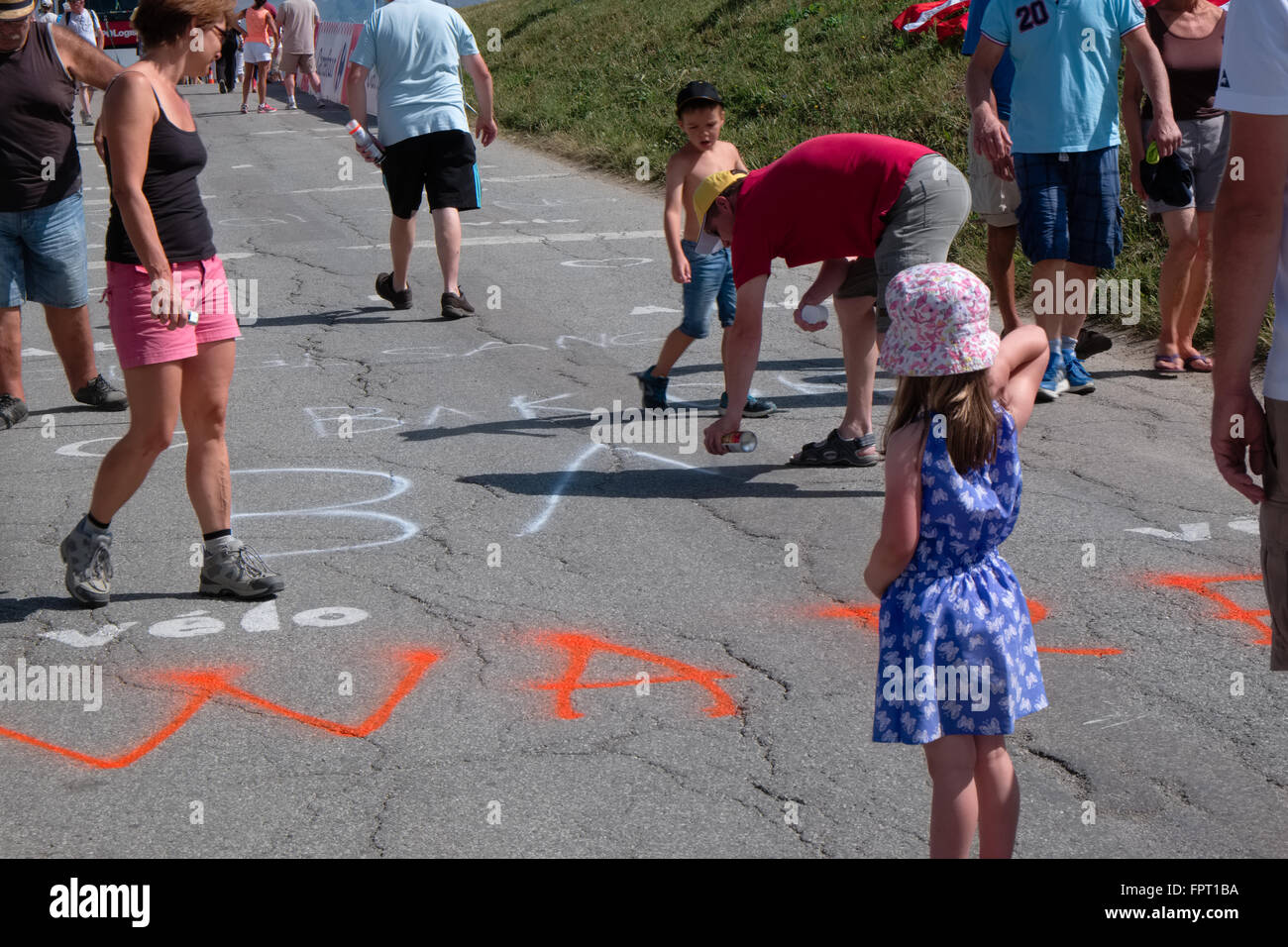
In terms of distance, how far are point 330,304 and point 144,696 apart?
602 centimetres

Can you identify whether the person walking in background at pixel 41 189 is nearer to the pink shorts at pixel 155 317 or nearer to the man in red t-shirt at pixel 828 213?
the pink shorts at pixel 155 317

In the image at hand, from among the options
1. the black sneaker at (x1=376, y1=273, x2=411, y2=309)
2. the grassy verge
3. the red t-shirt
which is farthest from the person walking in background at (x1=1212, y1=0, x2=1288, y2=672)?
the black sneaker at (x1=376, y1=273, x2=411, y2=309)

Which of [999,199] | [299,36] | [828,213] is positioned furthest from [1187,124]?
[299,36]

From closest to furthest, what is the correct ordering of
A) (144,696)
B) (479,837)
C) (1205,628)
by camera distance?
(479,837)
(144,696)
(1205,628)

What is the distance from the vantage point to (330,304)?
9.88 meters

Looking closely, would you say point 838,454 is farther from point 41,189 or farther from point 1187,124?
point 41,189

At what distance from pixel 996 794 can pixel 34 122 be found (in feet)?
17.9

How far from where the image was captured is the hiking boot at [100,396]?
7406 mm

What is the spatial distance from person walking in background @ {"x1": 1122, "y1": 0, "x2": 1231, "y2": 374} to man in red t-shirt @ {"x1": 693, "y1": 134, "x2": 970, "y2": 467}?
2.03m

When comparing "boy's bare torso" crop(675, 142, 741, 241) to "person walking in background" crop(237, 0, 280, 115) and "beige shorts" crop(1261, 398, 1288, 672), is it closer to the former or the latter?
"beige shorts" crop(1261, 398, 1288, 672)

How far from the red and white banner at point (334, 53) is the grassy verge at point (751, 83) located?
2413mm

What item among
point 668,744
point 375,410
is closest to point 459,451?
point 375,410

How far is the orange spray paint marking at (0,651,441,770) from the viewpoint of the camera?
3.83 metres

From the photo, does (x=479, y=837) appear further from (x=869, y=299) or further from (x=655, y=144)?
(x=655, y=144)
